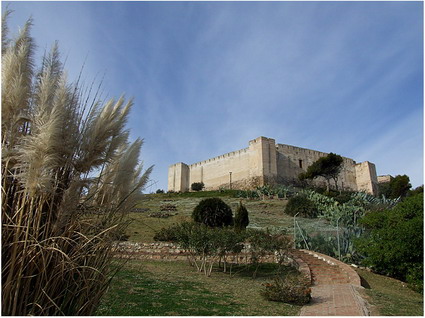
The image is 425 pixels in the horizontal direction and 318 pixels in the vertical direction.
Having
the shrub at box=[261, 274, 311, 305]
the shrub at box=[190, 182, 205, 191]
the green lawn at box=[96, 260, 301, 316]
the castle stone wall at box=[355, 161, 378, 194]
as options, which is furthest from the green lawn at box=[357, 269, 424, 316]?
the castle stone wall at box=[355, 161, 378, 194]

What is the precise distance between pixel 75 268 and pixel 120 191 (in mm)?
487

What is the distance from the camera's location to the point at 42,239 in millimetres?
1704

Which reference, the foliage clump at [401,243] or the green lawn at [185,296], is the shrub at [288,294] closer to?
the green lawn at [185,296]

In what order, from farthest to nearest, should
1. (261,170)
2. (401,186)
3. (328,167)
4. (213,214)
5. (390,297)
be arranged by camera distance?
(401,186) → (261,170) → (328,167) → (213,214) → (390,297)

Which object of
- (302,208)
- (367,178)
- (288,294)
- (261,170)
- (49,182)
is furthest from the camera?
(367,178)

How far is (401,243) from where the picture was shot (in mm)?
8000

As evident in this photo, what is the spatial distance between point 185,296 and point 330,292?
3.24 m

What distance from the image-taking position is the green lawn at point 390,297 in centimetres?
529

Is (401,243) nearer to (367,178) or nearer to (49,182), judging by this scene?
(49,182)

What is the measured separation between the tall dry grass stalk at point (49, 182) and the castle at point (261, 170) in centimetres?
3488

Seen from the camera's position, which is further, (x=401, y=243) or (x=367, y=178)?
(x=367, y=178)

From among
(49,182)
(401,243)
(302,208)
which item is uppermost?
(302,208)

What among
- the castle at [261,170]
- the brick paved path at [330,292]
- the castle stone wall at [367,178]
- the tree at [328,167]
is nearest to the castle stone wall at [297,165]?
the castle at [261,170]

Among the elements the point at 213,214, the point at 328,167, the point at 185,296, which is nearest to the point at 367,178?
the point at 328,167
